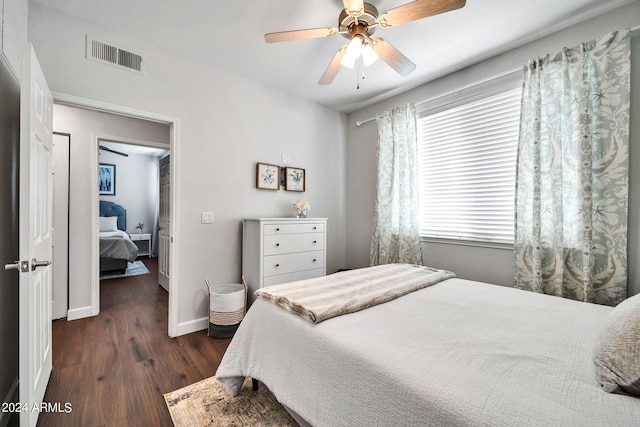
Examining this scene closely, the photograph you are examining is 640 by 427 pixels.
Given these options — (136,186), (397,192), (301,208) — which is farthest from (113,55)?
(136,186)


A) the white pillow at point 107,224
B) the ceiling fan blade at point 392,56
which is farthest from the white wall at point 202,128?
the white pillow at point 107,224

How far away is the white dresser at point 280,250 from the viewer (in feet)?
8.68

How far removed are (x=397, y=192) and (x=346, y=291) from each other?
187cm

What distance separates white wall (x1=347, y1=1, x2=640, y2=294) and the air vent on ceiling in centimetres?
258

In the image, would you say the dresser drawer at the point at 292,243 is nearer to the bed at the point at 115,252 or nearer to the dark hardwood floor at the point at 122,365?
the dark hardwood floor at the point at 122,365

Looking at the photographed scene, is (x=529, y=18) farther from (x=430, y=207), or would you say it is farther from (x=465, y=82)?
(x=430, y=207)

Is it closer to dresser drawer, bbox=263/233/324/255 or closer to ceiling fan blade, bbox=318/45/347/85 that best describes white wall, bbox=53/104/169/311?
dresser drawer, bbox=263/233/324/255

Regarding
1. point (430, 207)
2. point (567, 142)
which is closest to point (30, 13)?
point (430, 207)

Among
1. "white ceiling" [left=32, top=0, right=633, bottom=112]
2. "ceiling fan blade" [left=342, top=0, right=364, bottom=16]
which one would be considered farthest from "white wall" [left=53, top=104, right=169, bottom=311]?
"ceiling fan blade" [left=342, top=0, right=364, bottom=16]

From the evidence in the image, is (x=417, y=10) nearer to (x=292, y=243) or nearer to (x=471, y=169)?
(x=471, y=169)

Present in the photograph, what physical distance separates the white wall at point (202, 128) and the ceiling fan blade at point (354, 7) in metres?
1.70

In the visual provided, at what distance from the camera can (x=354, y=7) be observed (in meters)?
1.52

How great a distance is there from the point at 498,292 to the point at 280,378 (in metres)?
1.44

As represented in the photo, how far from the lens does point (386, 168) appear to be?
327 centimetres
